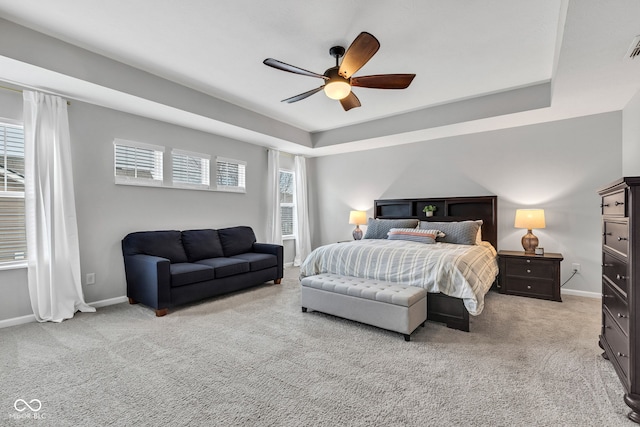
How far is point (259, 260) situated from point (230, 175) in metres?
1.77

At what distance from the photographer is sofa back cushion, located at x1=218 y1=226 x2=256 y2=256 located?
15.6ft

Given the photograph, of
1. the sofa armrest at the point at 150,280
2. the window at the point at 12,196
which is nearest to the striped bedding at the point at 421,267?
the sofa armrest at the point at 150,280

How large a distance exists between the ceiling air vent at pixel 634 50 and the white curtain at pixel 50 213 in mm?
5484

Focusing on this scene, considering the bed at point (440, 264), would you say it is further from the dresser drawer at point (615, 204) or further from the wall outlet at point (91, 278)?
the wall outlet at point (91, 278)

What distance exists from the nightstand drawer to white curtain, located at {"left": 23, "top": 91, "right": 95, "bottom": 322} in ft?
18.2

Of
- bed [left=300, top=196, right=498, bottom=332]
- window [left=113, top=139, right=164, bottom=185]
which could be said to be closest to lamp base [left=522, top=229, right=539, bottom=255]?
bed [left=300, top=196, right=498, bottom=332]

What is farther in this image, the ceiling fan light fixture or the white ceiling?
the ceiling fan light fixture

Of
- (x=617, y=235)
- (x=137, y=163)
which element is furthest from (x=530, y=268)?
(x=137, y=163)

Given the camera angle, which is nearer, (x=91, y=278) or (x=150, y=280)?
(x=150, y=280)

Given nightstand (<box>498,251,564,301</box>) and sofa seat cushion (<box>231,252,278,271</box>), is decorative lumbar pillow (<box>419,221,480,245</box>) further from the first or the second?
sofa seat cushion (<box>231,252,278,271</box>)

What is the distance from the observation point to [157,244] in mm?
3975

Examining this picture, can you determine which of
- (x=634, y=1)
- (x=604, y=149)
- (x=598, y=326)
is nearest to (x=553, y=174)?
(x=604, y=149)

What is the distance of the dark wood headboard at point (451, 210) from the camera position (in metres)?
4.68

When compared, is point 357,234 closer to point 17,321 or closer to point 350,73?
point 350,73
